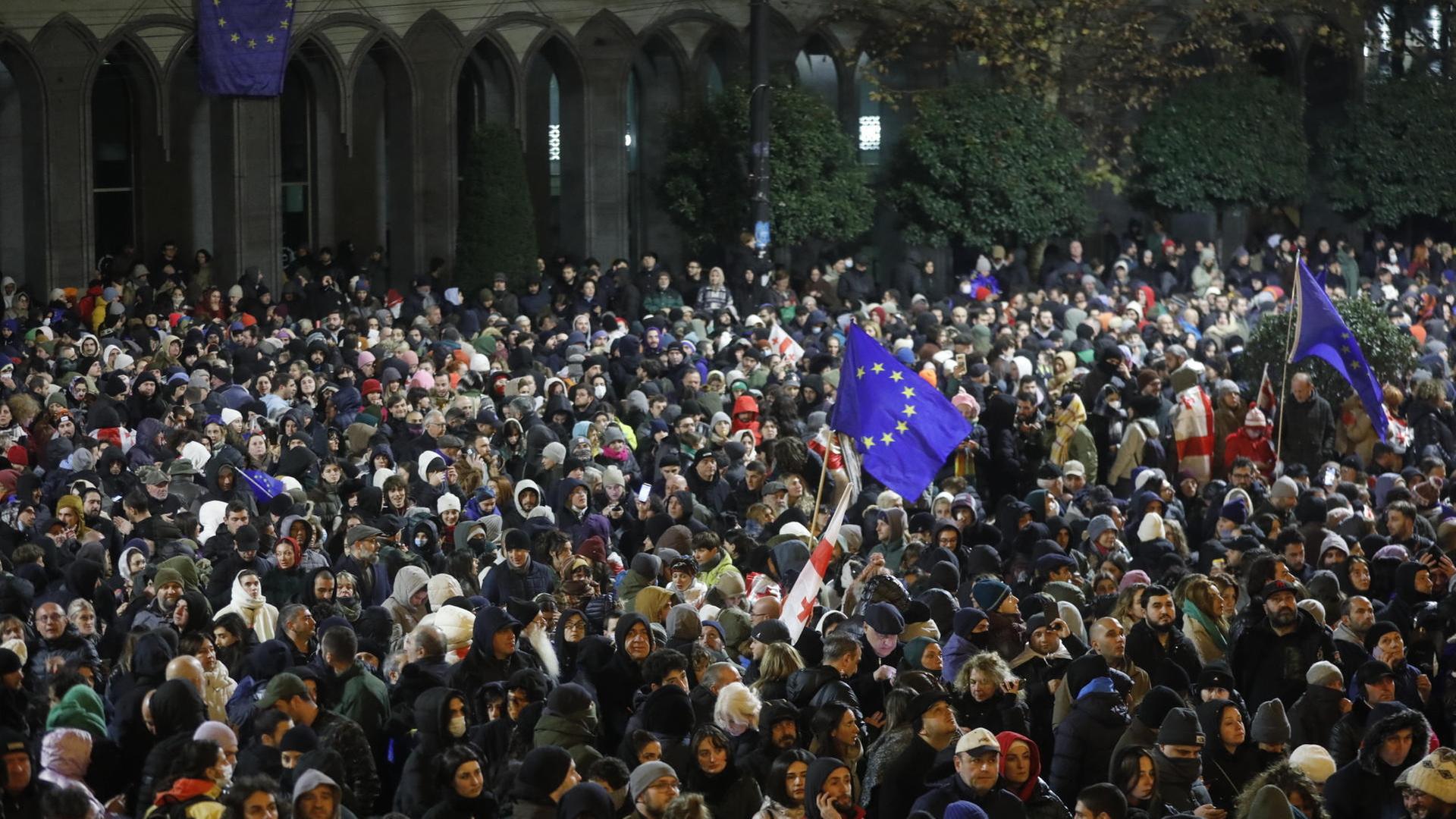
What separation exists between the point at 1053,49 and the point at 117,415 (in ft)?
57.0

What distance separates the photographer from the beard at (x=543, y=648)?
11.0 metres

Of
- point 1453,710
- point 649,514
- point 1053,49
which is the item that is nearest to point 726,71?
point 1053,49

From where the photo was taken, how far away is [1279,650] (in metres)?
11.2

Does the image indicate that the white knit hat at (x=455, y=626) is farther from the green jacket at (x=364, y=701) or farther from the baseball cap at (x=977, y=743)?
the baseball cap at (x=977, y=743)

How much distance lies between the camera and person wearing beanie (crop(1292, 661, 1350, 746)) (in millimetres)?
10297

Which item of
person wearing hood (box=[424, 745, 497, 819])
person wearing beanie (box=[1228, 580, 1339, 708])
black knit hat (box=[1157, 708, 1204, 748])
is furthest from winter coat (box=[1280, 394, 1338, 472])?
person wearing hood (box=[424, 745, 497, 819])

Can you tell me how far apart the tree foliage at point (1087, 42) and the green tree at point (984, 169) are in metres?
0.54

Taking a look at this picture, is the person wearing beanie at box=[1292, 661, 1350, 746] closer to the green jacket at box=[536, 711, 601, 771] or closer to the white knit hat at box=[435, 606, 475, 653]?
the green jacket at box=[536, 711, 601, 771]

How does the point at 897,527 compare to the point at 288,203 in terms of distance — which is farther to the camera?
the point at 288,203

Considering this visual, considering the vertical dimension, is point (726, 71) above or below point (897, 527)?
above

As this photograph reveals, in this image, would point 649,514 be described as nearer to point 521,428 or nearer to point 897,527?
point 897,527

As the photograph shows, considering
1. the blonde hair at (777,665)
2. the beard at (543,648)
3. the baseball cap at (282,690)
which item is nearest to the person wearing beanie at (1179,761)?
the blonde hair at (777,665)

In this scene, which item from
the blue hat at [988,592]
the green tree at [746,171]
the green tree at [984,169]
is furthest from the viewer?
the green tree at [984,169]

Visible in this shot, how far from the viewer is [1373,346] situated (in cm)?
1989
